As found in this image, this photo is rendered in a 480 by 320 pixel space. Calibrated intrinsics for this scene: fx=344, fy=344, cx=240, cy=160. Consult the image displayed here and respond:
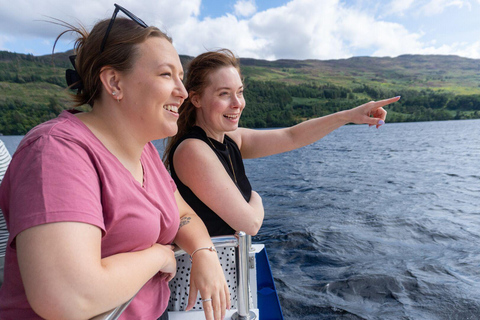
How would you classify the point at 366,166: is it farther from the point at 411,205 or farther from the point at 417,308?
the point at 417,308

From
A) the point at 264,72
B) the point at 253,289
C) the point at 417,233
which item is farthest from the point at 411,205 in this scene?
the point at 264,72

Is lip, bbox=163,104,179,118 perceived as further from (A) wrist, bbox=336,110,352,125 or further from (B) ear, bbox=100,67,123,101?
(A) wrist, bbox=336,110,352,125

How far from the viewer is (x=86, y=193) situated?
888 millimetres

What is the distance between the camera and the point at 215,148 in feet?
7.22

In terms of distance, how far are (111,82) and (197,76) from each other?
1167 mm

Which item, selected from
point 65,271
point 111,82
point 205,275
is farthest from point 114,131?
point 205,275

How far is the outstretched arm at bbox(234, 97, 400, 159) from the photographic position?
2.65m

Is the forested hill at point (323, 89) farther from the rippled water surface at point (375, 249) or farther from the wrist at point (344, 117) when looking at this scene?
the wrist at point (344, 117)

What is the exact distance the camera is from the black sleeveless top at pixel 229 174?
2.10m

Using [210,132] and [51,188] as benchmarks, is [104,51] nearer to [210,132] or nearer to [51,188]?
[51,188]

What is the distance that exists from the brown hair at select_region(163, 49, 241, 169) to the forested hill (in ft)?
97.1

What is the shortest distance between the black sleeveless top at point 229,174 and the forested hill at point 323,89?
29.8m

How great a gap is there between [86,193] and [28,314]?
0.40m

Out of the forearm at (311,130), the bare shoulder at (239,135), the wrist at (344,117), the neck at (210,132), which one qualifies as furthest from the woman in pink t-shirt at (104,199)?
the wrist at (344,117)
